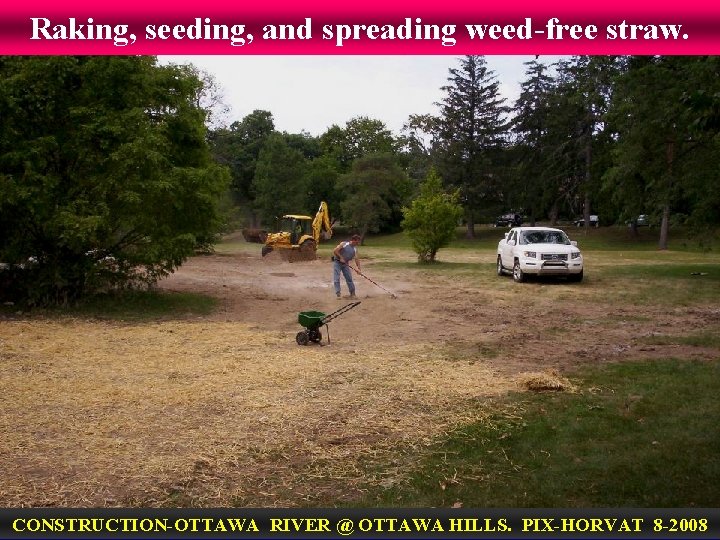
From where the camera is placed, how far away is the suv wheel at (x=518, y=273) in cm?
2131

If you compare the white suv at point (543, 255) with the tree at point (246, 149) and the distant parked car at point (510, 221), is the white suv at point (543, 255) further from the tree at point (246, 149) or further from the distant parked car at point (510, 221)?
the tree at point (246, 149)

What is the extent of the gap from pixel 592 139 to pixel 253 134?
153 ft

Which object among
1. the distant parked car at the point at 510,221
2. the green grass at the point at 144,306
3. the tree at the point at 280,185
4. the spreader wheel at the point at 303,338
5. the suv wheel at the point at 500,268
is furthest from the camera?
the distant parked car at the point at 510,221

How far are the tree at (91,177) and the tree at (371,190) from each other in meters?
44.4

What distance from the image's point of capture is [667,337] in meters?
11.4

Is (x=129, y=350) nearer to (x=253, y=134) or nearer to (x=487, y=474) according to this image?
(x=487, y=474)

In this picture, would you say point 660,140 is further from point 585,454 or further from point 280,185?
point 280,185

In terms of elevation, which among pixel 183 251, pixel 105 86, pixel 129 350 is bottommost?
pixel 129 350

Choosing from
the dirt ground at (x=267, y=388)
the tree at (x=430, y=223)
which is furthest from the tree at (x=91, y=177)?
the tree at (x=430, y=223)

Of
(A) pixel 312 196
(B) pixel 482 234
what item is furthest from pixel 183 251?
(A) pixel 312 196

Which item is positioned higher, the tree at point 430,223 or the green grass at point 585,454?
the tree at point 430,223

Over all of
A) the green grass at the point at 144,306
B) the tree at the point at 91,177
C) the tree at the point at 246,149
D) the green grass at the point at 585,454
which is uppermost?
the tree at the point at 246,149

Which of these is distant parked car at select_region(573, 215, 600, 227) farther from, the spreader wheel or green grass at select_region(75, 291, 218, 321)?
the spreader wheel

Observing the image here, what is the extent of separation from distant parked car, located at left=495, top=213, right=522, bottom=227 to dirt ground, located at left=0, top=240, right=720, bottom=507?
55.4 metres
